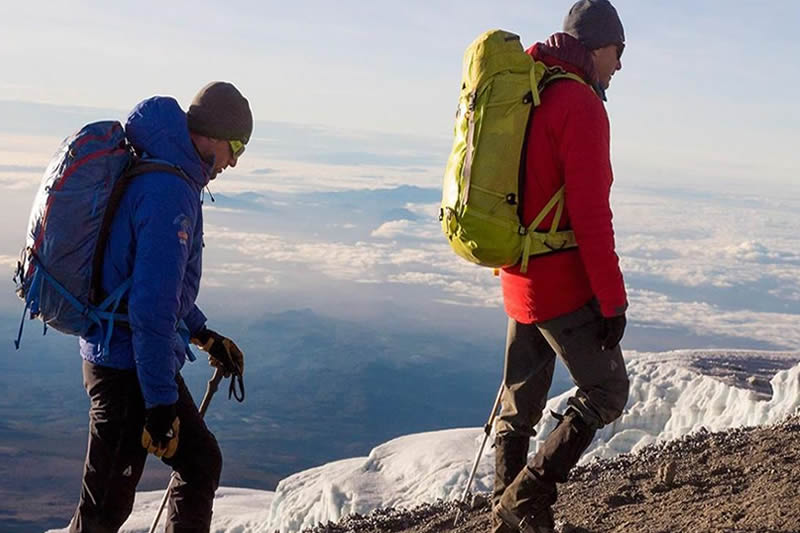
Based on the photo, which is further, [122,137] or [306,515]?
[306,515]

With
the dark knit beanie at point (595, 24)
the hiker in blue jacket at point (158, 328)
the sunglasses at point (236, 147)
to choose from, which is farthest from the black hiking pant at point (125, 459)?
the dark knit beanie at point (595, 24)

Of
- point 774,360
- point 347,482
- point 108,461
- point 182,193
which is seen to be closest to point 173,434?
point 108,461

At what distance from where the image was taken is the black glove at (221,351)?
5961 mm

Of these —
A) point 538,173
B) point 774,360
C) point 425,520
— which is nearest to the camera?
point 538,173

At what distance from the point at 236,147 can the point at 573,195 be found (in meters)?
1.87

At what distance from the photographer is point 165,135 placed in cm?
489

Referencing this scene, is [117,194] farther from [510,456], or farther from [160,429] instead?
[510,456]

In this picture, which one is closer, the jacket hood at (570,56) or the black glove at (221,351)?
the jacket hood at (570,56)

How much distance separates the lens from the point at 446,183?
214 inches

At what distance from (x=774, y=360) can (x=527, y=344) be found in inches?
842

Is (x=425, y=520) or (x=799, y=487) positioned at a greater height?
(x=799, y=487)

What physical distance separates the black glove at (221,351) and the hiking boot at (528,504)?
6.28 feet

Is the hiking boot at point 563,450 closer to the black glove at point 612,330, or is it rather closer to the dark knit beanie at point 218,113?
the black glove at point 612,330

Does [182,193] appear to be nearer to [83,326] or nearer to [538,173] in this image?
[83,326]
